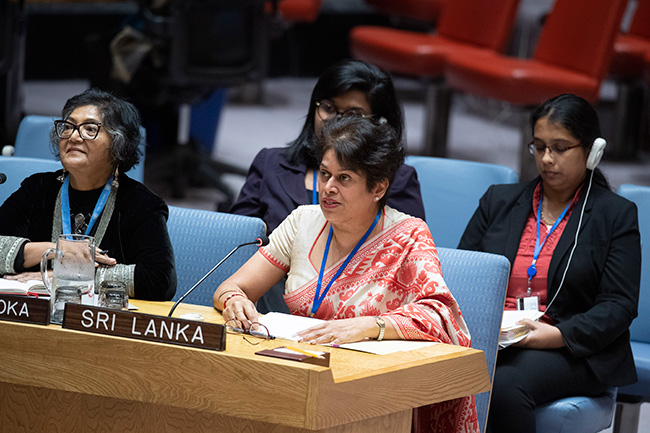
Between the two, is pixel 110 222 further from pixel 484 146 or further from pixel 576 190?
pixel 484 146

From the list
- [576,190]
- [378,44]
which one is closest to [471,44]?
[378,44]

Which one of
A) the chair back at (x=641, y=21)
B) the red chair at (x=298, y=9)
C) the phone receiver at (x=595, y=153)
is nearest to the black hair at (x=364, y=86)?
the phone receiver at (x=595, y=153)

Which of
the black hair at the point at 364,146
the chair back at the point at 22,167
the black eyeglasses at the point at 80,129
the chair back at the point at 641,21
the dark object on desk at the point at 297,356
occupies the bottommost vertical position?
the chair back at the point at 22,167

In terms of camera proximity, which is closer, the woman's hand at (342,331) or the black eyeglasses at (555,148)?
the woman's hand at (342,331)

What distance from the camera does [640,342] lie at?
10.1ft

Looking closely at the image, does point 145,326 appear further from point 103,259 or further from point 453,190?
point 453,190

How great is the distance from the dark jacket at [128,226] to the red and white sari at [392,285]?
0.25m

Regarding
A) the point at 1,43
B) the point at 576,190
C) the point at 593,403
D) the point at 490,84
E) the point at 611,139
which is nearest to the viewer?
the point at 593,403

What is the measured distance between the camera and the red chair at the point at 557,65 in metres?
4.97

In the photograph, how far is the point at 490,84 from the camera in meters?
5.18

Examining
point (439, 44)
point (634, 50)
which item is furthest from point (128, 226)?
point (634, 50)

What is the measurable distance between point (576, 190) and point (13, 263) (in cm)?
159

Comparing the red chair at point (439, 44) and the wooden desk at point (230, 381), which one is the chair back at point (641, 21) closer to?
the red chair at point (439, 44)

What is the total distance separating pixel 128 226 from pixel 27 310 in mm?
471
